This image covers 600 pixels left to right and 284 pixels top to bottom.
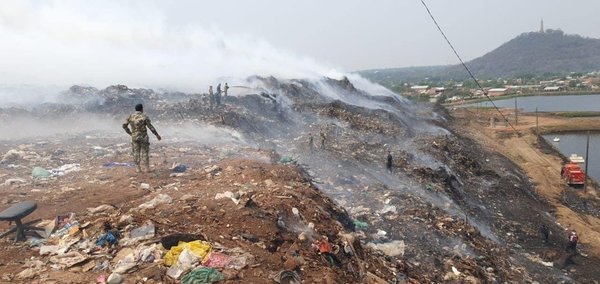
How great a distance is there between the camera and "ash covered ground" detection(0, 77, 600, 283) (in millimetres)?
4430

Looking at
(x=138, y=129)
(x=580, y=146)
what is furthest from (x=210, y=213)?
(x=580, y=146)

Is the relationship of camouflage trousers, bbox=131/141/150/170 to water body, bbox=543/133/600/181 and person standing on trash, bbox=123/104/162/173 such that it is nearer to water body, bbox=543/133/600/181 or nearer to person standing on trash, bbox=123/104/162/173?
person standing on trash, bbox=123/104/162/173

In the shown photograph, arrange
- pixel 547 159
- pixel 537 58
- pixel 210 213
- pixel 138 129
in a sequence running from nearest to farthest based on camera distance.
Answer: pixel 210 213 < pixel 138 129 < pixel 547 159 < pixel 537 58

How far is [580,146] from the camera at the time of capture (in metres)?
28.1

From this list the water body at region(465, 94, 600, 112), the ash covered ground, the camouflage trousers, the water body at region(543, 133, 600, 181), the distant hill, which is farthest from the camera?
the distant hill

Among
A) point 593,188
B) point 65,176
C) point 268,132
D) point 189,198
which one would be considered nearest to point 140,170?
point 65,176

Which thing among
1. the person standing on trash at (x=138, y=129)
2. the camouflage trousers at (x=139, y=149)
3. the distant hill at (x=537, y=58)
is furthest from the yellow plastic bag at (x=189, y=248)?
the distant hill at (x=537, y=58)

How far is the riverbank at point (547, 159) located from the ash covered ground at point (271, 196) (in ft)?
2.26

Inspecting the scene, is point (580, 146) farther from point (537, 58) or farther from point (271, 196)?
point (537, 58)

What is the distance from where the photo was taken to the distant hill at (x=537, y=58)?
491ft

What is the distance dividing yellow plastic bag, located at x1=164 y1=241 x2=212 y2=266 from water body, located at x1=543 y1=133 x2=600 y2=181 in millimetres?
21917

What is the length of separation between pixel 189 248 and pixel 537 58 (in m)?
187

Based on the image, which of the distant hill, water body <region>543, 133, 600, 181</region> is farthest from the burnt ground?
the distant hill

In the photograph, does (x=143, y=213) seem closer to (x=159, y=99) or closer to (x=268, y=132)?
(x=268, y=132)
